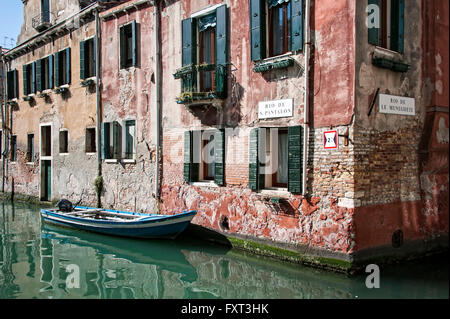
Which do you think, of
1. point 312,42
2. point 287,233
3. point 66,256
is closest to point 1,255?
point 66,256

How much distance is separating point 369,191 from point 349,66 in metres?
2.11

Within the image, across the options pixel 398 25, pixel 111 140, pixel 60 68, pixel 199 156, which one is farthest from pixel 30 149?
pixel 398 25

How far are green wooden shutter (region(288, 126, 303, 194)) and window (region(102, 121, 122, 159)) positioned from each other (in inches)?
247

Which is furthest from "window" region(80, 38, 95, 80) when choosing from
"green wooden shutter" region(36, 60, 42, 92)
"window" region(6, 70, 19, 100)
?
"window" region(6, 70, 19, 100)

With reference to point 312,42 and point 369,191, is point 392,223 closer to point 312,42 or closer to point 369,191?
point 369,191

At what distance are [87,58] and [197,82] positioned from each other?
5.91 metres

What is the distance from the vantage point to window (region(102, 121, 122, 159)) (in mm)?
12414

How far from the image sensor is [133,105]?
1180 cm

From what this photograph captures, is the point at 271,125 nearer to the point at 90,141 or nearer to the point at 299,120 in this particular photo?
the point at 299,120

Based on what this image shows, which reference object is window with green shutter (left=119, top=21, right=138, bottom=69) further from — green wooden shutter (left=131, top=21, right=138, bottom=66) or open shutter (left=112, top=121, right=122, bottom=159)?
open shutter (left=112, top=121, right=122, bottom=159)

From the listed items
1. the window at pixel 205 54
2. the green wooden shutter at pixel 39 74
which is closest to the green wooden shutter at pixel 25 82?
the green wooden shutter at pixel 39 74

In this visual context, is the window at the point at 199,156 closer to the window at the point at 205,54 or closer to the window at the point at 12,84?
the window at the point at 205,54

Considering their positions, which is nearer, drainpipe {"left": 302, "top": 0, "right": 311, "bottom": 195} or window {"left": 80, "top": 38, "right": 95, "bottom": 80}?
drainpipe {"left": 302, "top": 0, "right": 311, "bottom": 195}

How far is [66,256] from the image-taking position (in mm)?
8742
